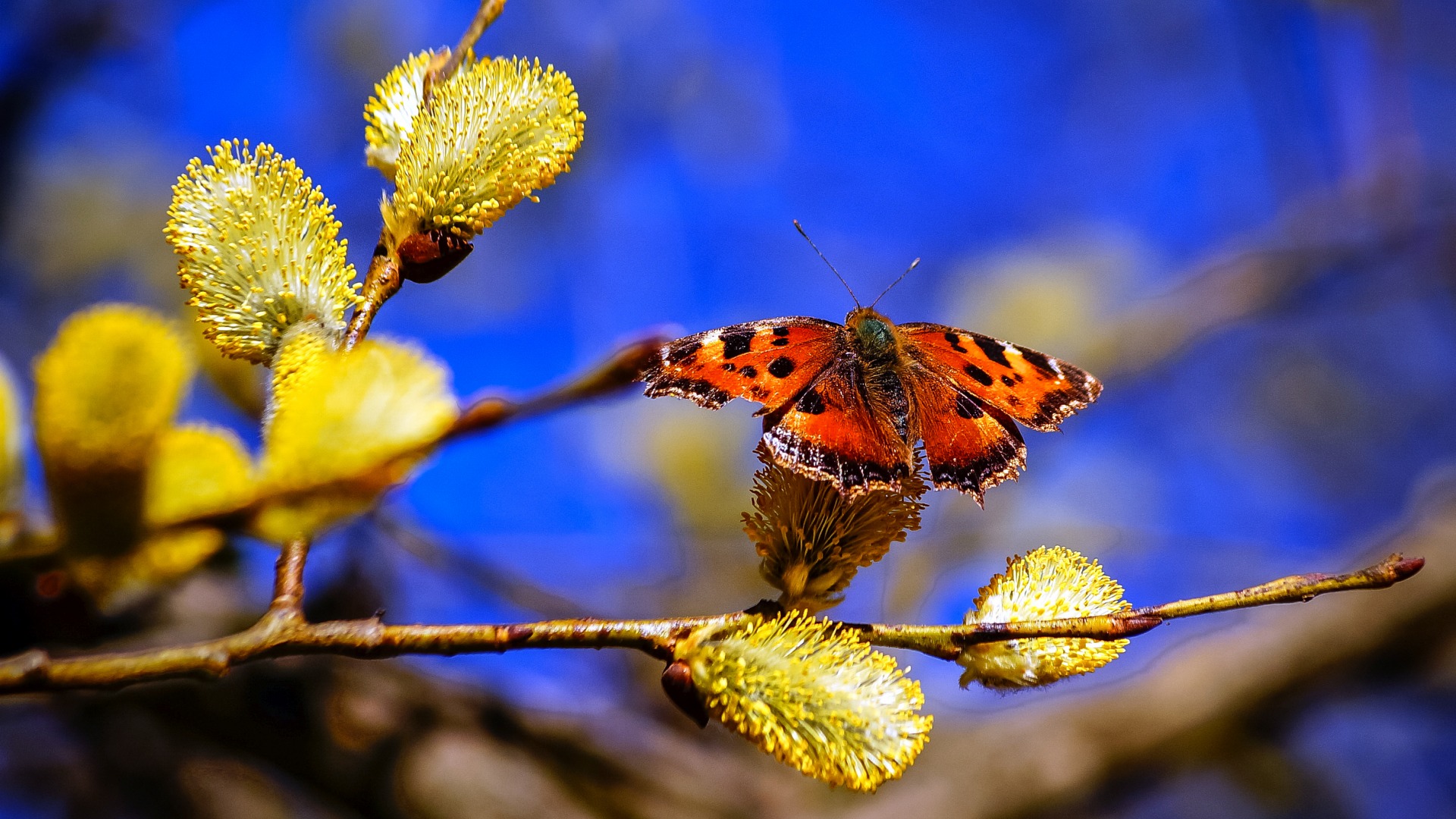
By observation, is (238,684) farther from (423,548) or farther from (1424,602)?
(1424,602)

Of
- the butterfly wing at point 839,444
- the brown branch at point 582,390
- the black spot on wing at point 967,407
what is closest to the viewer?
the brown branch at point 582,390

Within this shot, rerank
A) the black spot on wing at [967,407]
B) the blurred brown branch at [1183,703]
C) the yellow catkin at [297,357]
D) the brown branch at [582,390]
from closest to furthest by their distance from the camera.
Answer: the brown branch at [582,390]
the yellow catkin at [297,357]
the black spot on wing at [967,407]
the blurred brown branch at [1183,703]

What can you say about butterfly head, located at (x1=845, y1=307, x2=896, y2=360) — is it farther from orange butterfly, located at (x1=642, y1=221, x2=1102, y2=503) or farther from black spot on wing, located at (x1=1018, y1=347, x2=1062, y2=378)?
black spot on wing, located at (x1=1018, y1=347, x2=1062, y2=378)

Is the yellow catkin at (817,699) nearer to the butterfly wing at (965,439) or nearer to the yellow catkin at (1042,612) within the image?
the yellow catkin at (1042,612)

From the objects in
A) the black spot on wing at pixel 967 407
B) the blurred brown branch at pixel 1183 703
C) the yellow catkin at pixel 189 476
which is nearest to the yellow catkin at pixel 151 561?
the yellow catkin at pixel 189 476

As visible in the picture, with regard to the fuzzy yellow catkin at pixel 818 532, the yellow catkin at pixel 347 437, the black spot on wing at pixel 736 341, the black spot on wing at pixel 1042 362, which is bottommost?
the yellow catkin at pixel 347 437

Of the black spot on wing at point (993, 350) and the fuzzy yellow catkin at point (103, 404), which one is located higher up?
the black spot on wing at point (993, 350)

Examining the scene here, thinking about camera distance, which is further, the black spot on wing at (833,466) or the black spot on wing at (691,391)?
the black spot on wing at (691,391)

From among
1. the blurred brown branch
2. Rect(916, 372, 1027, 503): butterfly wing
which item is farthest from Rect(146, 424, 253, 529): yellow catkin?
the blurred brown branch

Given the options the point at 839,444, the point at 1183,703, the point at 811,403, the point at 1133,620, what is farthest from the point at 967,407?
the point at 1183,703
